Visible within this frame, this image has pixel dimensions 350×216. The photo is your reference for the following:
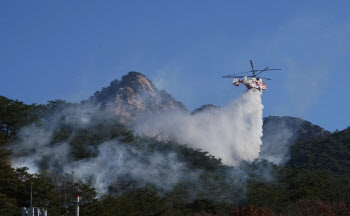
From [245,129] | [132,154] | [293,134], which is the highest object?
[293,134]

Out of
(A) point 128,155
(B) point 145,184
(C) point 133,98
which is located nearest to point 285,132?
(C) point 133,98

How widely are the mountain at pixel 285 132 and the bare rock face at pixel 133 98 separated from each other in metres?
24.5

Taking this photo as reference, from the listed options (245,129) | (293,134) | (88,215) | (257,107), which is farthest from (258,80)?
(293,134)

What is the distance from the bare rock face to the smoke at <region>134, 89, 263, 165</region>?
141 inches

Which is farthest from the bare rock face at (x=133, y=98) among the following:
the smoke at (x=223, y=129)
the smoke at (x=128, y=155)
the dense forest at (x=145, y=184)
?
the dense forest at (x=145, y=184)

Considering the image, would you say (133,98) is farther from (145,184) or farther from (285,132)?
(145,184)

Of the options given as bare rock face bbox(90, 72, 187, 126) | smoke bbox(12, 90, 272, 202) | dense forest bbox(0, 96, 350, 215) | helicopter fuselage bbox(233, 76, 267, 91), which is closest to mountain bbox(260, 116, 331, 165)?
bare rock face bbox(90, 72, 187, 126)

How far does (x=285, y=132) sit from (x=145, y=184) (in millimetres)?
86096

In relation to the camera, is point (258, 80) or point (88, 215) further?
point (258, 80)

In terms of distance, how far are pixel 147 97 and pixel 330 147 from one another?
4671 centimetres

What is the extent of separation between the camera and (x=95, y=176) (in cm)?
A: 6062

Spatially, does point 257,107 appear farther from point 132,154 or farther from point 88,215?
point 88,215

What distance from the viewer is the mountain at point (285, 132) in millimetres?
132125

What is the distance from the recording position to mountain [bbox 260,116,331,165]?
433 feet
